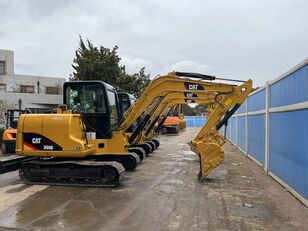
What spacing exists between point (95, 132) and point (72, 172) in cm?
146

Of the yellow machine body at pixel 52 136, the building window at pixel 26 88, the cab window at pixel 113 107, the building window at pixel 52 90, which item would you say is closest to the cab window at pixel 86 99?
the cab window at pixel 113 107

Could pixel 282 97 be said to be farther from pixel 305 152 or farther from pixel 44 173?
pixel 44 173

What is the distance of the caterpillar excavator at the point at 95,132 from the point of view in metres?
10.1

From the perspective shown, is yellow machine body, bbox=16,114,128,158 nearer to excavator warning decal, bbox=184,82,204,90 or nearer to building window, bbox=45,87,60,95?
excavator warning decal, bbox=184,82,204,90

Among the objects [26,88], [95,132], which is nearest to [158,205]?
[95,132]

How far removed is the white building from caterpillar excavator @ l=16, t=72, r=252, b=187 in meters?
21.7

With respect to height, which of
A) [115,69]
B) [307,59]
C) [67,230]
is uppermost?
[115,69]

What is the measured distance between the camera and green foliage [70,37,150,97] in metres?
30.4

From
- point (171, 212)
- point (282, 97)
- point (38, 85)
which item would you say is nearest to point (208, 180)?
point (282, 97)

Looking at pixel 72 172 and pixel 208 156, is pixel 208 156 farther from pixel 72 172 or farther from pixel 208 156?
pixel 72 172

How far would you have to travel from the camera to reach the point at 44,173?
10.2m

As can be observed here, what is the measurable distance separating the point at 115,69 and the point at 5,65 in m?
17.7

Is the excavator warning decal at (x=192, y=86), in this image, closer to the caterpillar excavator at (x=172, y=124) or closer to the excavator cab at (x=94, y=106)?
the excavator cab at (x=94, y=106)

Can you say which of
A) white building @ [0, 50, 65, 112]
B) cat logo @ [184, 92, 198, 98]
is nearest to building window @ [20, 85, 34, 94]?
white building @ [0, 50, 65, 112]
